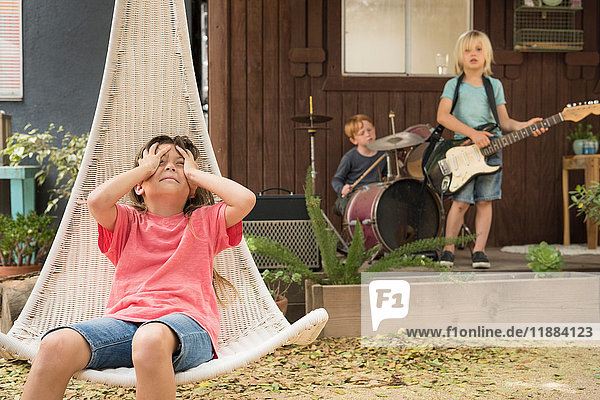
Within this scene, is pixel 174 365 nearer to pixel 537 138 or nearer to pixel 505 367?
pixel 505 367

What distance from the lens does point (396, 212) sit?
161 inches

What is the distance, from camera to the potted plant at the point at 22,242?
4.19 metres

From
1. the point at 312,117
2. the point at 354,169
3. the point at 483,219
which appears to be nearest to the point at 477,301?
the point at 483,219

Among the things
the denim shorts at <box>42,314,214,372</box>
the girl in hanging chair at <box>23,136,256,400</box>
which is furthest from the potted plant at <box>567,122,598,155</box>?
the denim shorts at <box>42,314,214,372</box>

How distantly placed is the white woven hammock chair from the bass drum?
6.15 ft

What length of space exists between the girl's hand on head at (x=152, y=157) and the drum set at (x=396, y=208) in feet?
6.63

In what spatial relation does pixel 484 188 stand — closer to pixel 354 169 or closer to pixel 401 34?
pixel 354 169

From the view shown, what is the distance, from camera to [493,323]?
329 cm

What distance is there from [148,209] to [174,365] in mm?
586

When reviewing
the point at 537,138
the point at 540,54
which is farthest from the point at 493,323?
the point at 540,54

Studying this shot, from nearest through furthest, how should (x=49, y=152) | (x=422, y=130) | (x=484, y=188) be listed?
(x=484, y=188), (x=422, y=130), (x=49, y=152)

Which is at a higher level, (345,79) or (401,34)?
(401,34)

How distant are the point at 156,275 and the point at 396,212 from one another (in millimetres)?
2449

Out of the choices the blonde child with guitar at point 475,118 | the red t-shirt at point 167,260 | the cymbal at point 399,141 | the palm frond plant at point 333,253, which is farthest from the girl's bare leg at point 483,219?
the red t-shirt at point 167,260
